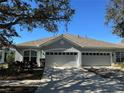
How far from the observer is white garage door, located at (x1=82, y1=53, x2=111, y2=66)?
35.5 m

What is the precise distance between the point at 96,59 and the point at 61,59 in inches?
204

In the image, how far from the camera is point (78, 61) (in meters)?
34.7

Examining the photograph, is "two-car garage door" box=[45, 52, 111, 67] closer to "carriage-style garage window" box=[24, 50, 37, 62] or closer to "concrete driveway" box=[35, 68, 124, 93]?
"carriage-style garage window" box=[24, 50, 37, 62]

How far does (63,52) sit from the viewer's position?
34.5 m

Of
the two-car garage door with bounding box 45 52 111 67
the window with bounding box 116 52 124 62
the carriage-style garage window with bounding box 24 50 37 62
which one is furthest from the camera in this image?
the window with bounding box 116 52 124 62

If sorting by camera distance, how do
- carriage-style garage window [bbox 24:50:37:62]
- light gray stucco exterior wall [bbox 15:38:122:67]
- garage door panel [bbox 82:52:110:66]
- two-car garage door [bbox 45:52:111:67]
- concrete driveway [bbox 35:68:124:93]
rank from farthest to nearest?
garage door panel [bbox 82:52:110:66] < carriage-style garage window [bbox 24:50:37:62] < two-car garage door [bbox 45:52:111:67] < light gray stucco exterior wall [bbox 15:38:122:67] < concrete driveway [bbox 35:68:124:93]

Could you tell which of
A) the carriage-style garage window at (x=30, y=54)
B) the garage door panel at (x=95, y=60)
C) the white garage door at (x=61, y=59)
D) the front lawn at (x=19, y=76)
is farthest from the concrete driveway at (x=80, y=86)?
the garage door panel at (x=95, y=60)

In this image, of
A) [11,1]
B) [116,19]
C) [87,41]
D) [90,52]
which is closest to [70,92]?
[11,1]

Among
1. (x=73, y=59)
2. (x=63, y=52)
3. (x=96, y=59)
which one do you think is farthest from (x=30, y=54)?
(x=96, y=59)

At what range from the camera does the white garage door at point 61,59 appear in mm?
34156

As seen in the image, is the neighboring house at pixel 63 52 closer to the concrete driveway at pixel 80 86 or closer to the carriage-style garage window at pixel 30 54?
the carriage-style garage window at pixel 30 54

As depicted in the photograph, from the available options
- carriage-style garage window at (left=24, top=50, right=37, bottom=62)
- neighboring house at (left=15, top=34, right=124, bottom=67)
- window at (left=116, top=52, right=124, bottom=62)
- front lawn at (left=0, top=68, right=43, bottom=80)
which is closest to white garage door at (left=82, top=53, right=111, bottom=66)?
neighboring house at (left=15, top=34, right=124, bottom=67)

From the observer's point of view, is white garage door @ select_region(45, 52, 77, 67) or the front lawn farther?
white garage door @ select_region(45, 52, 77, 67)

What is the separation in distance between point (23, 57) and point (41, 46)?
296cm
